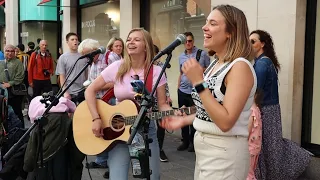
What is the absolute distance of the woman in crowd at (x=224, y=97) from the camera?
215cm

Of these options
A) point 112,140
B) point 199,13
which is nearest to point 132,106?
point 112,140

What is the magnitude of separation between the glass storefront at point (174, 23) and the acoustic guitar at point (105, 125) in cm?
456

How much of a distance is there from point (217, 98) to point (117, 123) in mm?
1567

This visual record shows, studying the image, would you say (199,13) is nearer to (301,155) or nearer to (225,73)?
(301,155)

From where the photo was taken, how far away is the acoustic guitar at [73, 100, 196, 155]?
350 cm

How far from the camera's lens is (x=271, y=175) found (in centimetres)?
457

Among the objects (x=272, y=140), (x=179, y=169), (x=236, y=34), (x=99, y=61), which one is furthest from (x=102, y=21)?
(x=236, y=34)

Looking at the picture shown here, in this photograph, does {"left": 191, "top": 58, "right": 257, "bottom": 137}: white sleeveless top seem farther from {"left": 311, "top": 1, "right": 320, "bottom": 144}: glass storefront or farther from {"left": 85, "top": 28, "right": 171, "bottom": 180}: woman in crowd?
{"left": 311, "top": 1, "right": 320, "bottom": 144}: glass storefront

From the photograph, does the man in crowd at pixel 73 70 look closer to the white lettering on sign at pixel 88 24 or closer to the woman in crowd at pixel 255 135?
the woman in crowd at pixel 255 135

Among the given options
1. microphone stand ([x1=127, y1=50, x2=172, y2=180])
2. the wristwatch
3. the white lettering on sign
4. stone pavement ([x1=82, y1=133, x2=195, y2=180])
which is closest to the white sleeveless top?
the wristwatch

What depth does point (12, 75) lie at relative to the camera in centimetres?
849

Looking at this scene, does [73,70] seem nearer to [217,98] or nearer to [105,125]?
[105,125]

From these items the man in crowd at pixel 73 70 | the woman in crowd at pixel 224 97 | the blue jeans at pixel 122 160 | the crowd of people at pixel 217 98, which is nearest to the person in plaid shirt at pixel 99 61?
the crowd of people at pixel 217 98

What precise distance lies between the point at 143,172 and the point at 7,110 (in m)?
2.50
